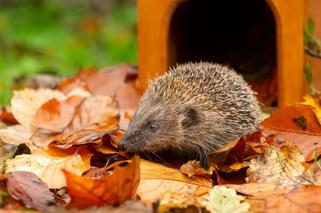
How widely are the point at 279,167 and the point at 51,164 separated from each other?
1.28 metres

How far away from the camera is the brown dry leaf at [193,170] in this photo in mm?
3848

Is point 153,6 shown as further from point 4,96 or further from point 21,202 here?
point 21,202

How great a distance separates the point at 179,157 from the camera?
454cm

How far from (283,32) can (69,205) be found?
2618mm

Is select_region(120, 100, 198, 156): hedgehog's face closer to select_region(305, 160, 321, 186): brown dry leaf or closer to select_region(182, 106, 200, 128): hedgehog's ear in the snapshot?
select_region(182, 106, 200, 128): hedgehog's ear

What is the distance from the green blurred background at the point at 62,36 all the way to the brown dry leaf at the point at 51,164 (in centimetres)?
266

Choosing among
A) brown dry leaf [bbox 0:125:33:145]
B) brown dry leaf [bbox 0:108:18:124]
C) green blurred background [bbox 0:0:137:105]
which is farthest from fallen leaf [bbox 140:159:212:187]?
green blurred background [bbox 0:0:137:105]

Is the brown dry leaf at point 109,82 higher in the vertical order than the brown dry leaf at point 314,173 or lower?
higher

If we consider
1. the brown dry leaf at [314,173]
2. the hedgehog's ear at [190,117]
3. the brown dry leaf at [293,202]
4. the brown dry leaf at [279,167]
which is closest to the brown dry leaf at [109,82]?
the hedgehog's ear at [190,117]

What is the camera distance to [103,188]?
3.20 meters

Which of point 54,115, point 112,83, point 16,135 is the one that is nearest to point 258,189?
point 16,135

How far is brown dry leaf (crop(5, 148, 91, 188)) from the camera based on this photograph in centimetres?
373

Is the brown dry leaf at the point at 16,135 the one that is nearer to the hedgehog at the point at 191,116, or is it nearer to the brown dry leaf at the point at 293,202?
the hedgehog at the point at 191,116

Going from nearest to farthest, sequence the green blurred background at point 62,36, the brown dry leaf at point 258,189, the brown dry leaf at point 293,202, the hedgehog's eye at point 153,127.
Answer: the brown dry leaf at point 293,202
the brown dry leaf at point 258,189
the hedgehog's eye at point 153,127
the green blurred background at point 62,36
